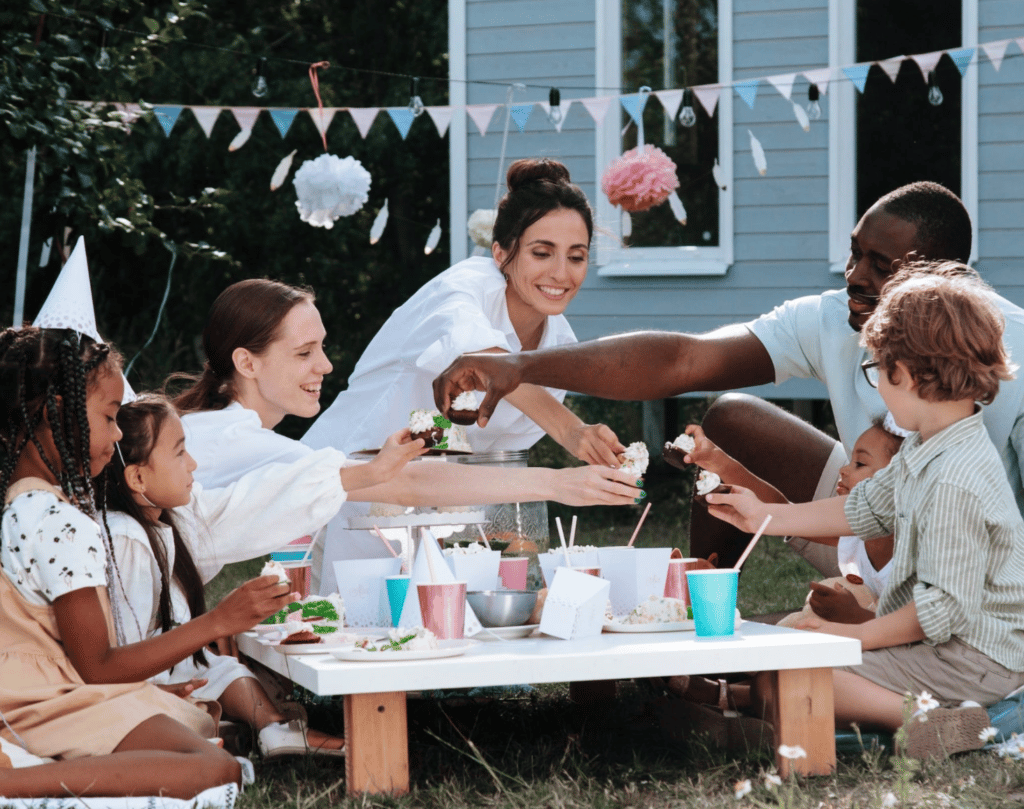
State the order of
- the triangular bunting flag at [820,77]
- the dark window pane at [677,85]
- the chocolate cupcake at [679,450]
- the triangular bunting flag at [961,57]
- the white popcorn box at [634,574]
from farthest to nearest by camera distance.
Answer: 1. the dark window pane at [677,85]
2. the triangular bunting flag at [820,77]
3. the triangular bunting flag at [961,57]
4. the chocolate cupcake at [679,450]
5. the white popcorn box at [634,574]

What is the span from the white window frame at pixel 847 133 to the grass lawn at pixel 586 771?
498cm

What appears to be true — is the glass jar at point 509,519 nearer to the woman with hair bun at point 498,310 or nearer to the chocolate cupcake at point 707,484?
the woman with hair bun at point 498,310

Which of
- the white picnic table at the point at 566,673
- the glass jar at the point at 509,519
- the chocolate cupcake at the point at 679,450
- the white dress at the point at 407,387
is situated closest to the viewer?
the white picnic table at the point at 566,673

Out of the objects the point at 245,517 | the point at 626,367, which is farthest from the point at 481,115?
the point at 245,517

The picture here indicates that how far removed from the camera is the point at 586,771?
2.78 m

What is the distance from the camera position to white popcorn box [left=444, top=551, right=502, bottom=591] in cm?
295

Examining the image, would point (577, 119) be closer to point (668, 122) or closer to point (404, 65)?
point (668, 122)

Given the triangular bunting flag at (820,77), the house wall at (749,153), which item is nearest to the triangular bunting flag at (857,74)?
the triangular bunting flag at (820,77)

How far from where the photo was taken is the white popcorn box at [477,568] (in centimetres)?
295

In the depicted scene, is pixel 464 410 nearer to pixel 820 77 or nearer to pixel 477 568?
pixel 477 568

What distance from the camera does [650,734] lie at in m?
3.21

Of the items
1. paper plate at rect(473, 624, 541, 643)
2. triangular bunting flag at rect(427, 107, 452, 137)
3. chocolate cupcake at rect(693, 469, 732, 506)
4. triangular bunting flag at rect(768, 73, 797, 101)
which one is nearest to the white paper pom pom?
triangular bunting flag at rect(427, 107, 452, 137)

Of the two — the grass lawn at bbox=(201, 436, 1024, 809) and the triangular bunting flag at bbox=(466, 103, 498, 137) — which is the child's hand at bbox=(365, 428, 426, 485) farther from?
the triangular bunting flag at bbox=(466, 103, 498, 137)

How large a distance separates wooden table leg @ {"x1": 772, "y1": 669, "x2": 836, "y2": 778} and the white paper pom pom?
5735 mm
